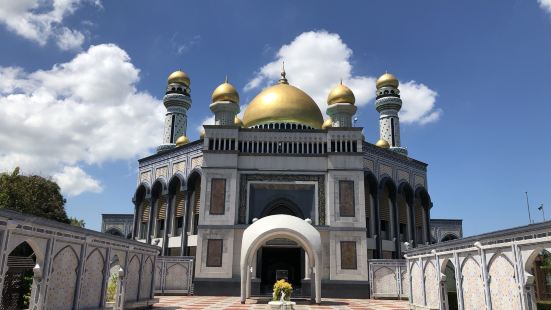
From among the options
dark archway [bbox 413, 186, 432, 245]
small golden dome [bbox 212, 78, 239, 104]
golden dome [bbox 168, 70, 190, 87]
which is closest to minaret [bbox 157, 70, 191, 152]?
golden dome [bbox 168, 70, 190, 87]

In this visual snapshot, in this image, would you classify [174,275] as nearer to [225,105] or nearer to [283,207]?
[283,207]

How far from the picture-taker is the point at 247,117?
117 feet

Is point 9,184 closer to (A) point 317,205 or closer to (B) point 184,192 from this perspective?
(B) point 184,192

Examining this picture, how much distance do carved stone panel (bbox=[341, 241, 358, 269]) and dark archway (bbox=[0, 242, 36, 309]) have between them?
16495 mm

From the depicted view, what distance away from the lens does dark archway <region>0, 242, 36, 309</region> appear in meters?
13.5

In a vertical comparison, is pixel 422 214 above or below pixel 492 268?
above

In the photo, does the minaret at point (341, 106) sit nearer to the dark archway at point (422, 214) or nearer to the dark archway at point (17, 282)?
the dark archway at point (422, 214)

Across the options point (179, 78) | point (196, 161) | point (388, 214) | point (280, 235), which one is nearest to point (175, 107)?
point (179, 78)

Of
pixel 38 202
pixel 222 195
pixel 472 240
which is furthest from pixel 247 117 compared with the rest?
pixel 472 240

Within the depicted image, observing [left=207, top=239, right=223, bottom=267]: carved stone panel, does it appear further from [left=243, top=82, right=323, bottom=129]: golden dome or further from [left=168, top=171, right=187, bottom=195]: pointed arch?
[left=243, top=82, right=323, bottom=129]: golden dome

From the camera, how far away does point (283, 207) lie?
91.5 feet

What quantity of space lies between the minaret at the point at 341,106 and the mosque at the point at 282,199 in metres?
0.08

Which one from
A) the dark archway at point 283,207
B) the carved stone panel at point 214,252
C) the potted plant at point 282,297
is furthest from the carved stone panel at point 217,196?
the potted plant at point 282,297

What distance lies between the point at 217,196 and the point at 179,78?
18614 mm
